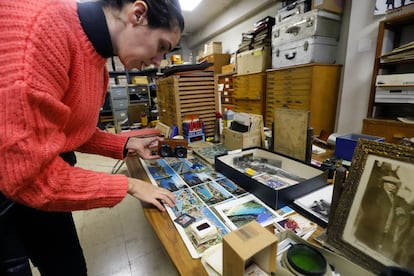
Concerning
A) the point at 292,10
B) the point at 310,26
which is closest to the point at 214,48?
the point at 292,10

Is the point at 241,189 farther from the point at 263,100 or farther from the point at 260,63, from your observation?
the point at 260,63

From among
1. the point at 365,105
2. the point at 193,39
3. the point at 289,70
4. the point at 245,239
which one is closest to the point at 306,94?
the point at 289,70

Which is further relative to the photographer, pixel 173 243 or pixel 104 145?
pixel 104 145

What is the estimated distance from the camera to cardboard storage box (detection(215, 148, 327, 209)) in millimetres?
599

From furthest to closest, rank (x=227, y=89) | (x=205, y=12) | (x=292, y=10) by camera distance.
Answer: (x=205, y=12) → (x=227, y=89) → (x=292, y=10)

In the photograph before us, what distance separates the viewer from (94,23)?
44cm

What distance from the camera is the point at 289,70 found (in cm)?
213

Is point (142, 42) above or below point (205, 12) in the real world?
below

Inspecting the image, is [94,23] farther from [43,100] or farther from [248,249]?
[248,249]

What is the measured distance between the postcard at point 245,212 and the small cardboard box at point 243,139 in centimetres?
38

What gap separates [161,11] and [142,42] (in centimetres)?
8

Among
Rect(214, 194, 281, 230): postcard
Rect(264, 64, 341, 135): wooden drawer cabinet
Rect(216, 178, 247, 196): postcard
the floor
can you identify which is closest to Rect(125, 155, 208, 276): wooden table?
Rect(214, 194, 281, 230): postcard

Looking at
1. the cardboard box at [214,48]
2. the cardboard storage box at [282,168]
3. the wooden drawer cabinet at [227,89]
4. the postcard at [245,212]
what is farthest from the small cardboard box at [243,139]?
the cardboard box at [214,48]

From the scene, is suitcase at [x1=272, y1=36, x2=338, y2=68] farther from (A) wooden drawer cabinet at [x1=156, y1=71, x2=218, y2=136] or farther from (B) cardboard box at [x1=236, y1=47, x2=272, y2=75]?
(A) wooden drawer cabinet at [x1=156, y1=71, x2=218, y2=136]
